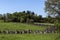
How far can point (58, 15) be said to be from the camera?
11727 millimetres

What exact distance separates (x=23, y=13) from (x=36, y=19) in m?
6.13

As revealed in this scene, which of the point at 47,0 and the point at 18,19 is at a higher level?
the point at 47,0

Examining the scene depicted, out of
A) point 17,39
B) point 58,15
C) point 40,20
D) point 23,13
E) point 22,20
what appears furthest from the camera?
point 23,13

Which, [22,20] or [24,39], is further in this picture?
[22,20]

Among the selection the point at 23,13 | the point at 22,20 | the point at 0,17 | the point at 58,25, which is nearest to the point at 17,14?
the point at 23,13

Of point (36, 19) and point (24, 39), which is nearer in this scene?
point (24, 39)

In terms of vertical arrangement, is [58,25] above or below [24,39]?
above

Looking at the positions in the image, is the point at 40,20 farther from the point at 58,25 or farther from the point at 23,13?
the point at 58,25

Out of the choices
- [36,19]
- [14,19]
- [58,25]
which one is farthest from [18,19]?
[58,25]

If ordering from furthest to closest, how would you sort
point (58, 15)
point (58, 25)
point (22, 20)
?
point (22, 20), point (58, 15), point (58, 25)

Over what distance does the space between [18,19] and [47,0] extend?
119 ft

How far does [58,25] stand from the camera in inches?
313

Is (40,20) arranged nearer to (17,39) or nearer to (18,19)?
(18,19)

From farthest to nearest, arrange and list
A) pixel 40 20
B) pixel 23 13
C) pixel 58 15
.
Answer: pixel 23 13 → pixel 40 20 → pixel 58 15
